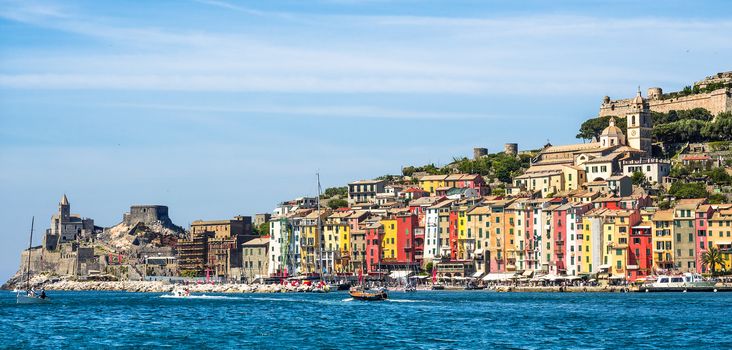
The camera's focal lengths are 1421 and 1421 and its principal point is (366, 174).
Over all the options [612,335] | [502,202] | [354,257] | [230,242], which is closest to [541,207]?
[502,202]

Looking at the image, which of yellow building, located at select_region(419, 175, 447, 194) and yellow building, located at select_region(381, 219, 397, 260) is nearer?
yellow building, located at select_region(381, 219, 397, 260)

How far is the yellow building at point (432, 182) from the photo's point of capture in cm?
14362

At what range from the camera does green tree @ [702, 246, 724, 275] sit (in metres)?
104

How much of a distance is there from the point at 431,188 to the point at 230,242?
25549 millimetres

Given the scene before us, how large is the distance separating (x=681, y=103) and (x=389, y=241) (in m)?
39.1

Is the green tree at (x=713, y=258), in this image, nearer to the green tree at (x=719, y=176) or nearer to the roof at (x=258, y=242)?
the green tree at (x=719, y=176)

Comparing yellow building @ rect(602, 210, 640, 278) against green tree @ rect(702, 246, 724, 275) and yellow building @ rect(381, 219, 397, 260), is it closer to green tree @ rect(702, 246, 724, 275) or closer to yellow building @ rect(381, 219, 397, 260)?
green tree @ rect(702, 246, 724, 275)

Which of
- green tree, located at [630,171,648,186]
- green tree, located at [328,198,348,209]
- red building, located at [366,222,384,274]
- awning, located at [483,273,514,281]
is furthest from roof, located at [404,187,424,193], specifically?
green tree, located at [630,171,648,186]

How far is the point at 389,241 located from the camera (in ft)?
429

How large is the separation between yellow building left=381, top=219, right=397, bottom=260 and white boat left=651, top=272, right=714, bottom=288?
3270cm

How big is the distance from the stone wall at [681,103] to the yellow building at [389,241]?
28.1m

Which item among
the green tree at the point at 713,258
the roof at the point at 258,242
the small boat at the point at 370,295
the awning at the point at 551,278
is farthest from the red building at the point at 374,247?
the small boat at the point at 370,295

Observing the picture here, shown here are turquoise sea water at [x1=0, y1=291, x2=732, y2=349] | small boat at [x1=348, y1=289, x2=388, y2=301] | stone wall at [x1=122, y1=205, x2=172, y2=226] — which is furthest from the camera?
stone wall at [x1=122, y1=205, x2=172, y2=226]

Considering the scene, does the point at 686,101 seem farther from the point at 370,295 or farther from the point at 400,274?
the point at 370,295
